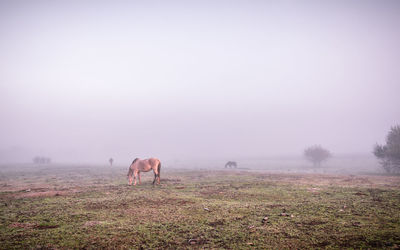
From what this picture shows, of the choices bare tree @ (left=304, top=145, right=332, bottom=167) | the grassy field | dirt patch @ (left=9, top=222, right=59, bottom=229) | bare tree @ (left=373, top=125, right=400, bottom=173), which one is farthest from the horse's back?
bare tree @ (left=304, top=145, right=332, bottom=167)

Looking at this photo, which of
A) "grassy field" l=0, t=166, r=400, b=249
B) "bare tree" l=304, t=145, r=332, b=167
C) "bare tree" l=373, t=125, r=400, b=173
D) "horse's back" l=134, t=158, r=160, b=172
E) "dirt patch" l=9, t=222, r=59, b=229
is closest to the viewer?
"grassy field" l=0, t=166, r=400, b=249

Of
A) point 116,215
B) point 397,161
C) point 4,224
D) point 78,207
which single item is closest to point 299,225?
point 116,215

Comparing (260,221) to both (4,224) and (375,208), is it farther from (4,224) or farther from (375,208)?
(4,224)

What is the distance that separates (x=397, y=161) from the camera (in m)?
33.8

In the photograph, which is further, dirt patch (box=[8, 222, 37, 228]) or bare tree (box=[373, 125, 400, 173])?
bare tree (box=[373, 125, 400, 173])

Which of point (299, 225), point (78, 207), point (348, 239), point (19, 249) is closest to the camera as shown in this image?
point (19, 249)

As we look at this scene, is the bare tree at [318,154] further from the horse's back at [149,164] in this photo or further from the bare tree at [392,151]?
the horse's back at [149,164]

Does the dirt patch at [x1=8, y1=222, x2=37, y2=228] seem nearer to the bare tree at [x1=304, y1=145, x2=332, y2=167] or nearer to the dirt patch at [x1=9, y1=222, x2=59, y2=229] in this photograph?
the dirt patch at [x1=9, y1=222, x2=59, y2=229]

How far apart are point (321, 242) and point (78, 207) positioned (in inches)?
417

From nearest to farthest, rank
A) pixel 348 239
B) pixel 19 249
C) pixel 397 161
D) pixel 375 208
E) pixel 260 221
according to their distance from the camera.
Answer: pixel 19 249 → pixel 348 239 → pixel 260 221 → pixel 375 208 → pixel 397 161

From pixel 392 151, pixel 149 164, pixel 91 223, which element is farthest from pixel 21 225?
pixel 392 151

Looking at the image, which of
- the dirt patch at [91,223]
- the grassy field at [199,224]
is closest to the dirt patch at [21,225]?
the grassy field at [199,224]

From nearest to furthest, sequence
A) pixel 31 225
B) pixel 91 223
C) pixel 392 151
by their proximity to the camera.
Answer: pixel 31 225 < pixel 91 223 < pixel 392 151

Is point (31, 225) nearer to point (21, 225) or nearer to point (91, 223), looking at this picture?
point (21, 225)
